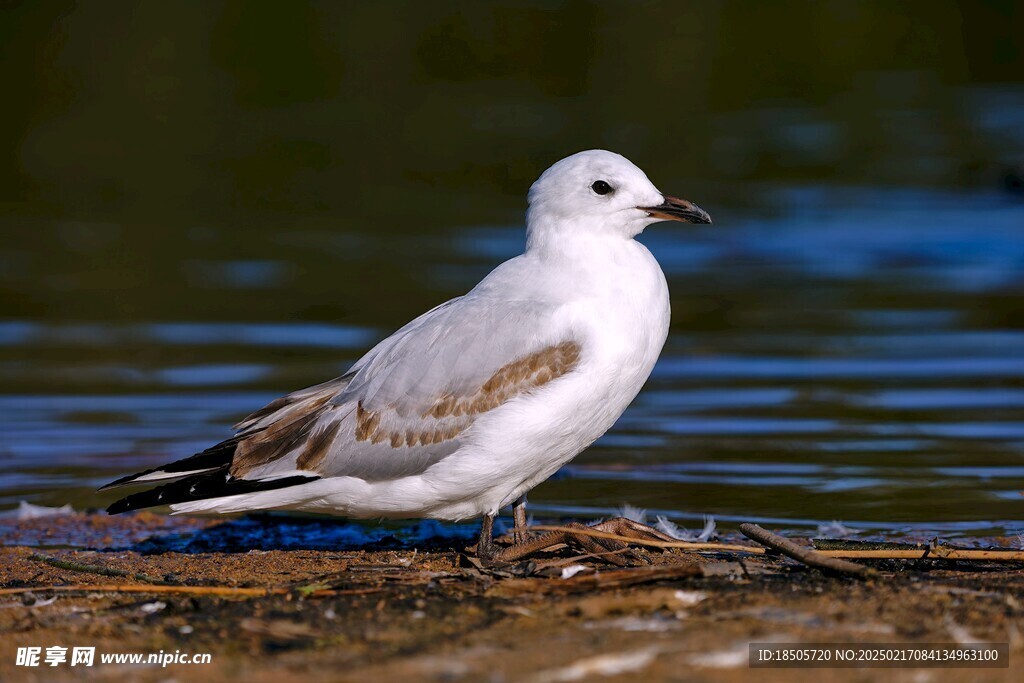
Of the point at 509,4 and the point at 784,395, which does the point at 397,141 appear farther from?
the point at 784,395

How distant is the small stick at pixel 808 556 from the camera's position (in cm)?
573

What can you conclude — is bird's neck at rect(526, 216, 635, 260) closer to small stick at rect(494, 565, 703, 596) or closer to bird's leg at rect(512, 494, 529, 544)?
bird's leg at rect(512, 494, 529, 544)

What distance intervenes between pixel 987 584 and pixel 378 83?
21.2 meters

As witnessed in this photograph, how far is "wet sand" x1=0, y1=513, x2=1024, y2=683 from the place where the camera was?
465 cm

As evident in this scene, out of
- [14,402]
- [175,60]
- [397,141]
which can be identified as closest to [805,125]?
[397,141]

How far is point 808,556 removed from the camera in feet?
19.1

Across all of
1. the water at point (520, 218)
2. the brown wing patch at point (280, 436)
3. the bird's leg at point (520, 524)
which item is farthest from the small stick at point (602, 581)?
the water at point (520, 218)

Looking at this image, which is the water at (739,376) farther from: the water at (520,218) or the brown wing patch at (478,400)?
the brown wing patch at (478,400)

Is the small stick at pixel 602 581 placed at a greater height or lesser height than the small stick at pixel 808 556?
lesser

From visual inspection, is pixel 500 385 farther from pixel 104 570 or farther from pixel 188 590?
pixel 104 570

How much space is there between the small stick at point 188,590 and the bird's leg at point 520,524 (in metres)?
1.29

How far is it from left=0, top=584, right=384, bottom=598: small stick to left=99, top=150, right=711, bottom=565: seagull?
774 mm

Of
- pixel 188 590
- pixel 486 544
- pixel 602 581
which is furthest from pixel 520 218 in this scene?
pixel 602 581

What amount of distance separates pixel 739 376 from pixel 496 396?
17.1 ft
